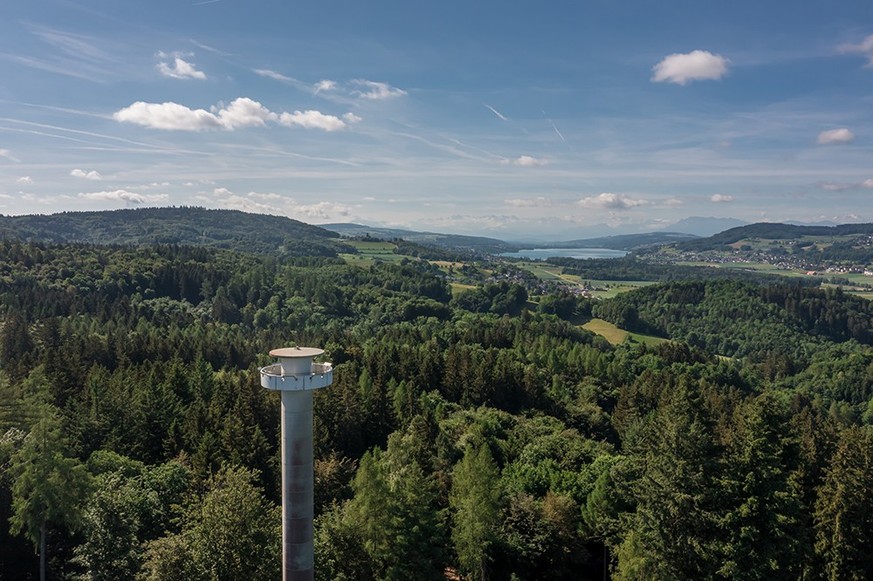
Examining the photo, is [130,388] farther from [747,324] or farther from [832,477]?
[747,324]

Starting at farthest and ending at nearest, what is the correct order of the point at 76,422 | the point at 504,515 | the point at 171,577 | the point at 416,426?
the point at 416,426 → the point at 76,422 → the point at 504,515 → the point at 171,577

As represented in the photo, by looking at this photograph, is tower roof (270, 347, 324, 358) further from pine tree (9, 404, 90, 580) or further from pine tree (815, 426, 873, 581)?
pine tree (815, 426, 873, 581)

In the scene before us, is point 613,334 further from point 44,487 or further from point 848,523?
point 44,487

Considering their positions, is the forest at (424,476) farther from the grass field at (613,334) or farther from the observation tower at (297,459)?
the grass field at (613,334)

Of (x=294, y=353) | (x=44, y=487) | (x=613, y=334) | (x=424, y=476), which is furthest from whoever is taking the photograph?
(x=613, y=334)

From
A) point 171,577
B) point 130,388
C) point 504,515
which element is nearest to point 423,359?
point 130,388

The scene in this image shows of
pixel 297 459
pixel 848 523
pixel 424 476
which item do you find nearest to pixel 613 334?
pixel 424 476

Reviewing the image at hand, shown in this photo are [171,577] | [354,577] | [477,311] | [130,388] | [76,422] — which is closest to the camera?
[171,577]
